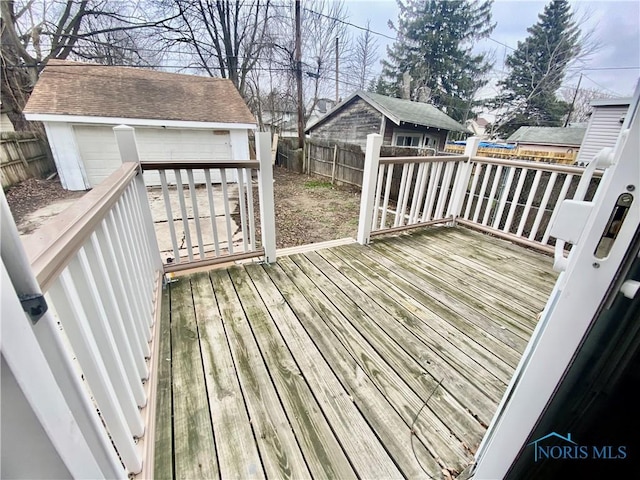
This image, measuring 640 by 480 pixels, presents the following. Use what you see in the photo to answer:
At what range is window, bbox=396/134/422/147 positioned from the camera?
435 inches

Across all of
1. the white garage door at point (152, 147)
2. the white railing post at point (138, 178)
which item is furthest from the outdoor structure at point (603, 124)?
the white railing post at point (138, 178)

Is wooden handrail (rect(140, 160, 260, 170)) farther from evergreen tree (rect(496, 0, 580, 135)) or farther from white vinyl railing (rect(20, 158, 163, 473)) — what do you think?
evergreen tree (rect(496, 0, 580, 135))

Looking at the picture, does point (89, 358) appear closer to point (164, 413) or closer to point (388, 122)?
point (164, 413)

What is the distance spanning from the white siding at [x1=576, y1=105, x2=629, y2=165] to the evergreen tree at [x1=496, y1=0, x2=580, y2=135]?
9.80 metres

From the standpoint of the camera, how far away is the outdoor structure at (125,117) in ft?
22.9

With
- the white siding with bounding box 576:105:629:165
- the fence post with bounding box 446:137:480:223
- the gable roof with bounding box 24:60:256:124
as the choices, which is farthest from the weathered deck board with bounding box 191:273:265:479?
the white siding with bounding box 576:105:629:165

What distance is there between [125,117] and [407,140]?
9.53 m

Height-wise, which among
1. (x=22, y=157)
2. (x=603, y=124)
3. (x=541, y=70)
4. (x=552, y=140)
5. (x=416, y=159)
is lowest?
(x=22, y=157)

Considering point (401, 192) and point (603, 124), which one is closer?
point (401, 192)

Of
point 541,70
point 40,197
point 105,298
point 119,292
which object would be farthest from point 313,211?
point 541,70

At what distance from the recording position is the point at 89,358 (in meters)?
0.72

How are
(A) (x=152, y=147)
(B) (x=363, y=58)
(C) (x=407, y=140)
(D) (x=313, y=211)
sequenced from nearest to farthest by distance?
(D) (x=313, y=211) → (A) (x=152, y=147) → (C) (x=407, y=140) → (B) (x=363, y=58)

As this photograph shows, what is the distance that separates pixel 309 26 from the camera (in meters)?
12.2

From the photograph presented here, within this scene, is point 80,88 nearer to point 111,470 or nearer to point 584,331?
point 111,470
